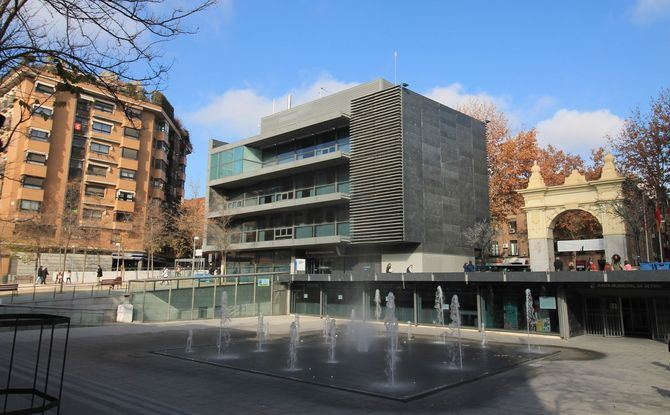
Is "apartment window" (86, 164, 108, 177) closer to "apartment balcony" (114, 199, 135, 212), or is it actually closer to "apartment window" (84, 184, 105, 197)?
"apartment window" (84, 184, 105, 197)

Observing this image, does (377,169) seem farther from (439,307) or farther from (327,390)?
(327,390)

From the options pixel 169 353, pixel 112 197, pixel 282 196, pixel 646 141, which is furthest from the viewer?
pixel 112 197

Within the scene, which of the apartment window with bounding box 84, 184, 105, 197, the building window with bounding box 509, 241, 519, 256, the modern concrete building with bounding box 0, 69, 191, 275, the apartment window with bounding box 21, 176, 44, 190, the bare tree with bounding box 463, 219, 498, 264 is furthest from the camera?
the building window with bounding box 509, 241, 519, 256

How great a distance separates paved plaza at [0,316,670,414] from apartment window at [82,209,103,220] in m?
43.3

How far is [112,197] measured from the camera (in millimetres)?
55969

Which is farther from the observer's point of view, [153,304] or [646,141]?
[646,141]

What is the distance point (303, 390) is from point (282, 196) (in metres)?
28.2

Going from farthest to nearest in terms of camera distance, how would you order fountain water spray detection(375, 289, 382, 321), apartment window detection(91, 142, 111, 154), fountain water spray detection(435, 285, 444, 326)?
apartment window detection(91, 142, 111, 154)
fountain water spray detection(375, 289, 382, 321)
fountain water spray detection(435, 285, 444, 326)

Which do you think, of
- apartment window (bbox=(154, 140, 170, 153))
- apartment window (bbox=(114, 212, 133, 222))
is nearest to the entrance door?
apartment window (bbox=(114, 212, 133, 222))

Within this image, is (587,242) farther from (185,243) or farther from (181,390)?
(185,243)

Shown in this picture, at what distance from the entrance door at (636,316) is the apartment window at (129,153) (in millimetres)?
55612

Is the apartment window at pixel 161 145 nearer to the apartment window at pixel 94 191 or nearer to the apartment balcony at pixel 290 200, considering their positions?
the apartment window at pixel 94 191

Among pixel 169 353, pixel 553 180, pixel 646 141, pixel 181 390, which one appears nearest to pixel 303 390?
pixel 181 390

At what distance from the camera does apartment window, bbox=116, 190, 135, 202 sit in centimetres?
5646
